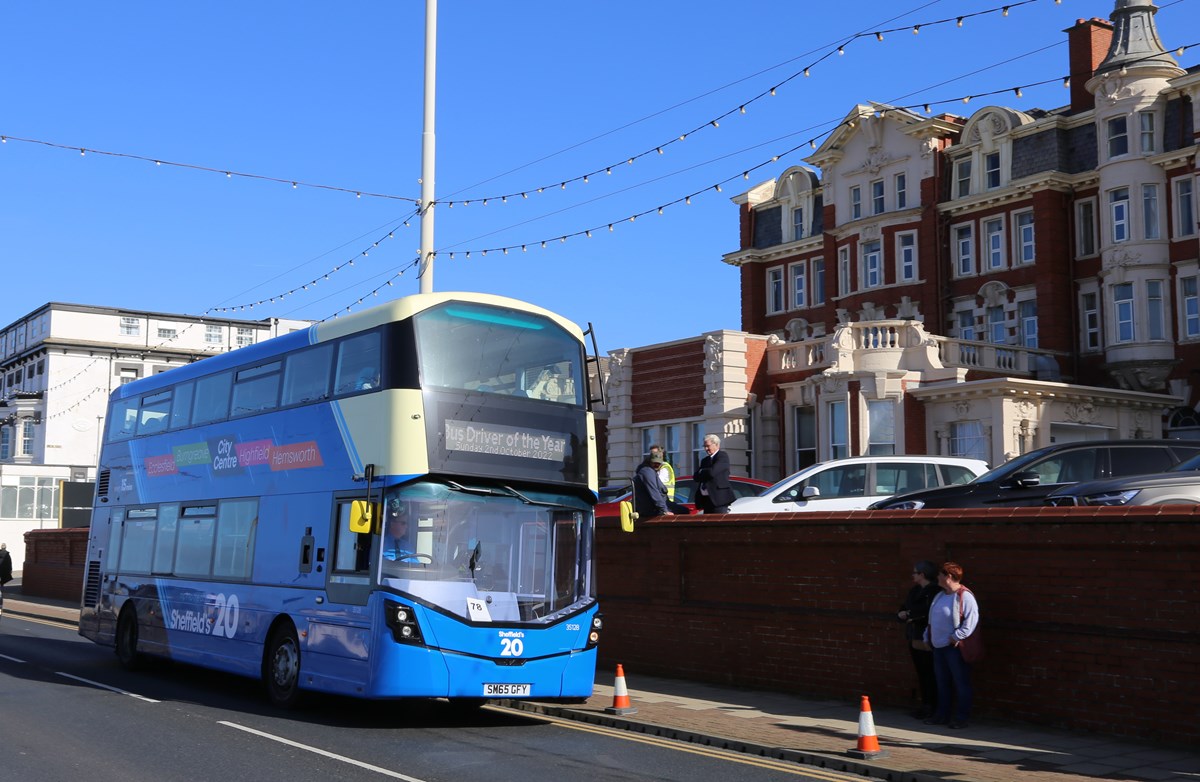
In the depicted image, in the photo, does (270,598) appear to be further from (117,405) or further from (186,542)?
(117,405)

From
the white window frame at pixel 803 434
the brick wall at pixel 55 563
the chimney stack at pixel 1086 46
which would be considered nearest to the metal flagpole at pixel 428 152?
the white window frame at pixel 803 434

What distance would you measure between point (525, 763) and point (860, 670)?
4935 millimetres

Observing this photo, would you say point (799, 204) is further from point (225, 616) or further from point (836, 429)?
point (225, 616)

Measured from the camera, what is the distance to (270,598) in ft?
48.2

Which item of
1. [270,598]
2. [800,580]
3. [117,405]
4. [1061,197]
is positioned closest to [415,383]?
[270,598]

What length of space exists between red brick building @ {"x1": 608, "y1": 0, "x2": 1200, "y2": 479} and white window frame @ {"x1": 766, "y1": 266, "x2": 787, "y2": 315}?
2.96m

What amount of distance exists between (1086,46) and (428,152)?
2832 centimetres

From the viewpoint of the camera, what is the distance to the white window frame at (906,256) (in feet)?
141

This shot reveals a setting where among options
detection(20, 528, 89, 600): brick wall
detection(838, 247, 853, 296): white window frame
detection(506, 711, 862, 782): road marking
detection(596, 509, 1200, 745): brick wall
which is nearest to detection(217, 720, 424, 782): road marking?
detection(506, 711, 862, 782): road marking

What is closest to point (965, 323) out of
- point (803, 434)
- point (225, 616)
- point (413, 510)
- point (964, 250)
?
point (964, 250)

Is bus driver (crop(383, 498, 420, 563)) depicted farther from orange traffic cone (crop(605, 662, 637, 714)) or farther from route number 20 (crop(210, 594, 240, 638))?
route number 20 (crop(210, 594, 240, 638))

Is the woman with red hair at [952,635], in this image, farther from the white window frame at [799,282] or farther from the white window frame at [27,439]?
the white window frame at [27,439]

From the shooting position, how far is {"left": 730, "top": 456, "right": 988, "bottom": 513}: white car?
19812mm

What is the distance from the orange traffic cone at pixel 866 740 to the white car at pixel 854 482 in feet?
28.9
